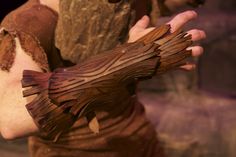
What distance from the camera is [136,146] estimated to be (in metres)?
1.32

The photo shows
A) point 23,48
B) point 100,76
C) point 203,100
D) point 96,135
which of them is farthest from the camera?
point 203,100

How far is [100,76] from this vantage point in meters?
0.95

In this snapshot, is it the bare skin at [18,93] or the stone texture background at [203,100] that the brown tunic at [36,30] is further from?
the stone texture background at [203,100]

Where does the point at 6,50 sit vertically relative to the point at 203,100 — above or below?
above

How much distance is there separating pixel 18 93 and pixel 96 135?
12.2 inches

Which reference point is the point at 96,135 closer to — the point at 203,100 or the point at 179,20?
the point at 179,20

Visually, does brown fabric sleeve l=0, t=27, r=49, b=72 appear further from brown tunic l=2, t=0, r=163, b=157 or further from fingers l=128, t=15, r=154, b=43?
fingers l=128, t=15, r=154, b=43

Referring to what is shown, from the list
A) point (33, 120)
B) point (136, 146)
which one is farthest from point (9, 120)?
point (136, 146)

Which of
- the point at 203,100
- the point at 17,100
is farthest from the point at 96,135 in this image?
the point at 203,100

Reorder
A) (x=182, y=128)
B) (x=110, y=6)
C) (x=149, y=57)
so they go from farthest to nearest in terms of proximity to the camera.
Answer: (x=182, y=128), (x=110, y=6), (x=149, y=57)

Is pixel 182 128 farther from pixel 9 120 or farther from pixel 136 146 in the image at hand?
pixel 9 120

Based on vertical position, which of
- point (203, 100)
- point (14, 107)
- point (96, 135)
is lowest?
point (203, 100)

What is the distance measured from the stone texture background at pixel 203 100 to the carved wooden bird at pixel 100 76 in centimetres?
167

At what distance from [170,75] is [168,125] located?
395 millimetres
